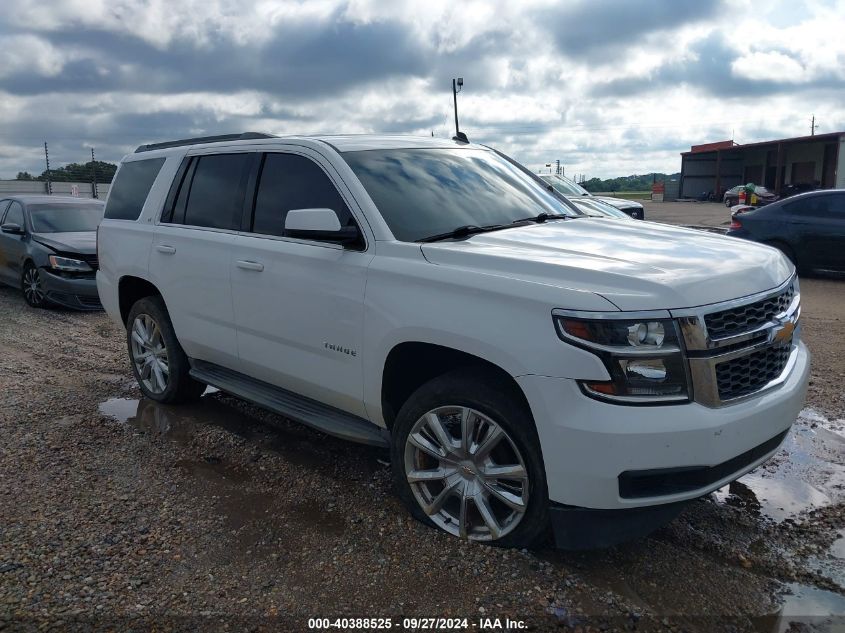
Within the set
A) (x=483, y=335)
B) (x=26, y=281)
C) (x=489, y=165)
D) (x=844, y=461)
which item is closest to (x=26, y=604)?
(x=483, y=335)

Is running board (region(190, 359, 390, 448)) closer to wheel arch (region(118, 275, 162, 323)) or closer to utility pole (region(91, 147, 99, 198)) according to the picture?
wheel arch (region(118, 275, 162, 323))

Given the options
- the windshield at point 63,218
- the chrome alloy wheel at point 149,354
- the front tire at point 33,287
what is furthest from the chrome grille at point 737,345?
the windshield at point 63,218

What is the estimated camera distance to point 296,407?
4180mm

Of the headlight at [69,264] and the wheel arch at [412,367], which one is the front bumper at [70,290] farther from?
the wheel arch at [412,367]

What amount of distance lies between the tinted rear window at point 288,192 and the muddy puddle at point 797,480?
271 centimetres

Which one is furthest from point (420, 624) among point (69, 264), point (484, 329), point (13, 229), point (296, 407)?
point (13, 229)

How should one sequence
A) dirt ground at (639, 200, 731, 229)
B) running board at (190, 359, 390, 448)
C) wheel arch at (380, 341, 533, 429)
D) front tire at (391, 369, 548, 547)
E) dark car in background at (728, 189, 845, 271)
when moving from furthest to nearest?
dirt ground at (639, 200, 731, 229) < dark car in background at (728, 189, 845, 271) < running board at (190, 359, 390, 448) < wheel arch at (380, 341, 533, 429) < front tire at (391, 369, 548, 547)

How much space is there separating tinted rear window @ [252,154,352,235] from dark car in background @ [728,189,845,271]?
374 inches

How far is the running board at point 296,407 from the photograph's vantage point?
12.5ft

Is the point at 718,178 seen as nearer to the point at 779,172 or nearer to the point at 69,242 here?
the point at 779,172

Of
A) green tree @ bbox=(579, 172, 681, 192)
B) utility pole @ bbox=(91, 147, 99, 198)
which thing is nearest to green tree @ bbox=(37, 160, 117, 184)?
utility pole @ bbox=(91, 147, 99, 198)

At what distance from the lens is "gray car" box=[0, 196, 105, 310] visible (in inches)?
388

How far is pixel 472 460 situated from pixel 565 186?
10.9m

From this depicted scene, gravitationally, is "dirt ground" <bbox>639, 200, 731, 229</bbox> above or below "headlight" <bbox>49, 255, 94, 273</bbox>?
below
